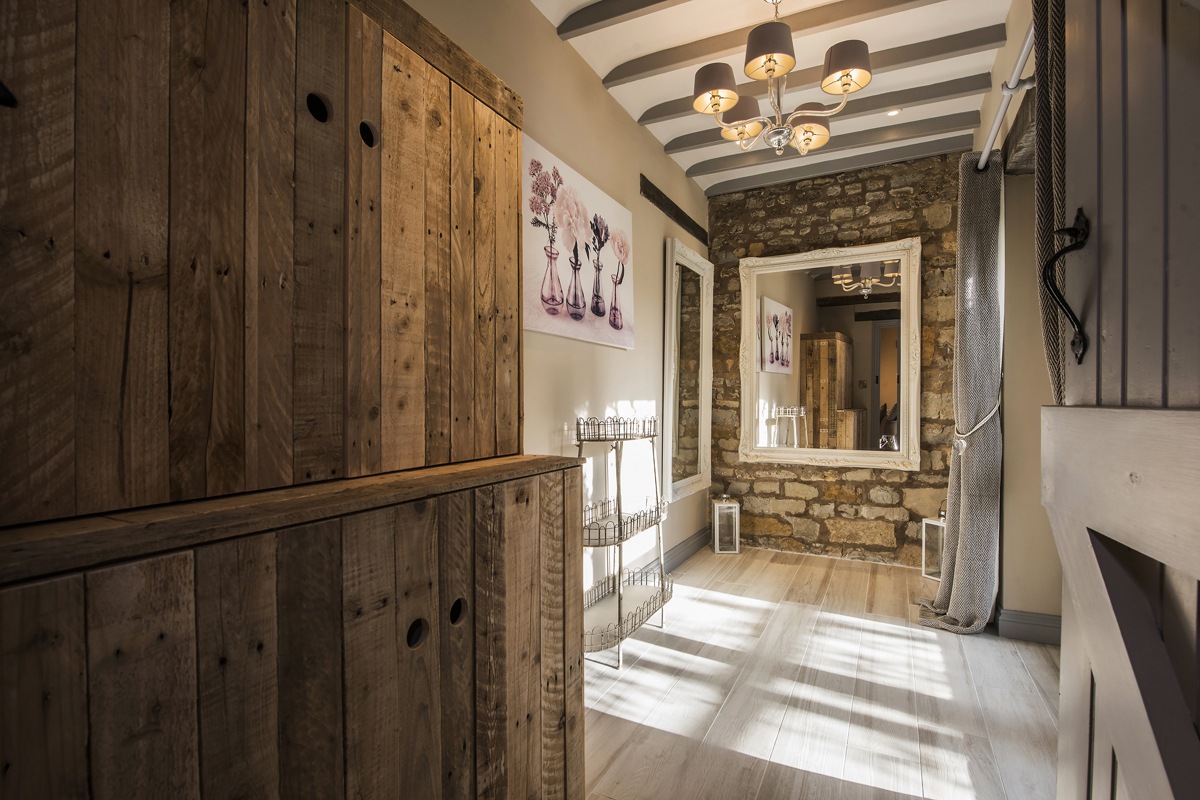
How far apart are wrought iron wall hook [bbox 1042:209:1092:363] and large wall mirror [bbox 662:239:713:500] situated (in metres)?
2.68

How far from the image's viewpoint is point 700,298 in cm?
422

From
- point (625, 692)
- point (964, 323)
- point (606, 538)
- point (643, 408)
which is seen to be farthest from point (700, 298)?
point (625, 692)

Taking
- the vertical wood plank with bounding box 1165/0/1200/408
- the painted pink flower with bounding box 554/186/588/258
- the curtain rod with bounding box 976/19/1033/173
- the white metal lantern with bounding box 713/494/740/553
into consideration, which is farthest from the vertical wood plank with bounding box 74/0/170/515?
the white metal lantern with bounding box 713/494/740/553

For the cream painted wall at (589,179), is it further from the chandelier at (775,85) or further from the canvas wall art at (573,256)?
the chandelier at (775,85)

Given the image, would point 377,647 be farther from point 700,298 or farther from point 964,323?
point 700,298

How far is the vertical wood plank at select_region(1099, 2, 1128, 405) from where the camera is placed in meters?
0.81

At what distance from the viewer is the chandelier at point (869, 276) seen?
3.93 meters

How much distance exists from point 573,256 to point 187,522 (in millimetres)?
2111

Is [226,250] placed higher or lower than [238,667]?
higher

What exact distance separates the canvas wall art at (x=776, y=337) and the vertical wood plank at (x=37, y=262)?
4.12 metres

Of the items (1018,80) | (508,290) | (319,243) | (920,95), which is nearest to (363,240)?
(319,243)

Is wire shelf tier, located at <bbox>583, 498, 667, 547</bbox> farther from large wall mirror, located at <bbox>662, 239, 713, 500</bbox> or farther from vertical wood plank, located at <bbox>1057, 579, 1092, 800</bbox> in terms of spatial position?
vertical wood plank, located at <bbox>1057, 579, 1092, 800</bbox>

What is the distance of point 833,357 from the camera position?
13.6 feet

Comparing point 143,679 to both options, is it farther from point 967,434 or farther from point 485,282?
point 967,434
